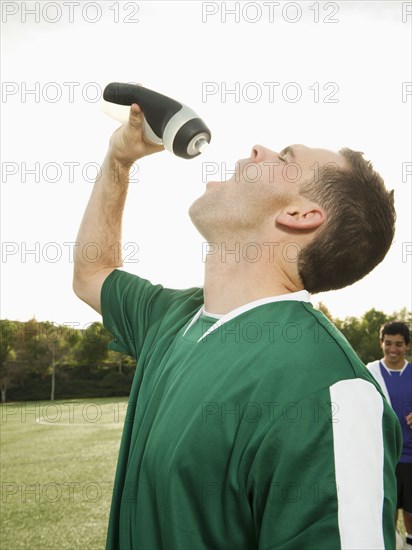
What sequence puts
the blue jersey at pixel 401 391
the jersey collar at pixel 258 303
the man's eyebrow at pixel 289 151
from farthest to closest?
the blue jersey at pixel 401 391
the man's eyebrow at pixel 289 151
the jersey collar at pixel 258 303

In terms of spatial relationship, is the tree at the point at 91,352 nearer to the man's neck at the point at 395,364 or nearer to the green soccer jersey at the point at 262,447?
the man's neck at the point at 395,364

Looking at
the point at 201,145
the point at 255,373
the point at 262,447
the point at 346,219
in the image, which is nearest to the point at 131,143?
the point at 201,145

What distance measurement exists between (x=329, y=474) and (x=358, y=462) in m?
0.06

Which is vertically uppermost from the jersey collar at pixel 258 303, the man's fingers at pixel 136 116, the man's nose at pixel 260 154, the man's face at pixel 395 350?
the man's fingers at pixel 136 116

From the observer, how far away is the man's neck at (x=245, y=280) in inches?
60.6

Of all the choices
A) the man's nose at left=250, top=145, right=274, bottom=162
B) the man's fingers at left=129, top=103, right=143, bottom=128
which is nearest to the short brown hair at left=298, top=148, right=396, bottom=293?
the man's nose at left=250, top=145, right=274, bottom=162

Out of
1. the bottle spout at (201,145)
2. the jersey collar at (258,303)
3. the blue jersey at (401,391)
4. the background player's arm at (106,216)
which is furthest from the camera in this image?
the blue jersey at (401,391)

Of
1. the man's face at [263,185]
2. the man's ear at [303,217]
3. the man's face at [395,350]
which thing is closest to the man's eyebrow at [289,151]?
the man's face at [263,185]

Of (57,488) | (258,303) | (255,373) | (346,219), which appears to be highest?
(346,219)

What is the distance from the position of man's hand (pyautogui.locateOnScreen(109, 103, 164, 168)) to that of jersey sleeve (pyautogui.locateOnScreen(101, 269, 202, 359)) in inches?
16.2

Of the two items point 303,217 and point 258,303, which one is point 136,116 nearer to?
point 303,217

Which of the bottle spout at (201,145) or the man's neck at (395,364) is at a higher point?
the bottle spout at (201,145)

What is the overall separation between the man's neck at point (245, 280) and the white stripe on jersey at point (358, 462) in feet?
1.48

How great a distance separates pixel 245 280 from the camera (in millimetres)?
1555
